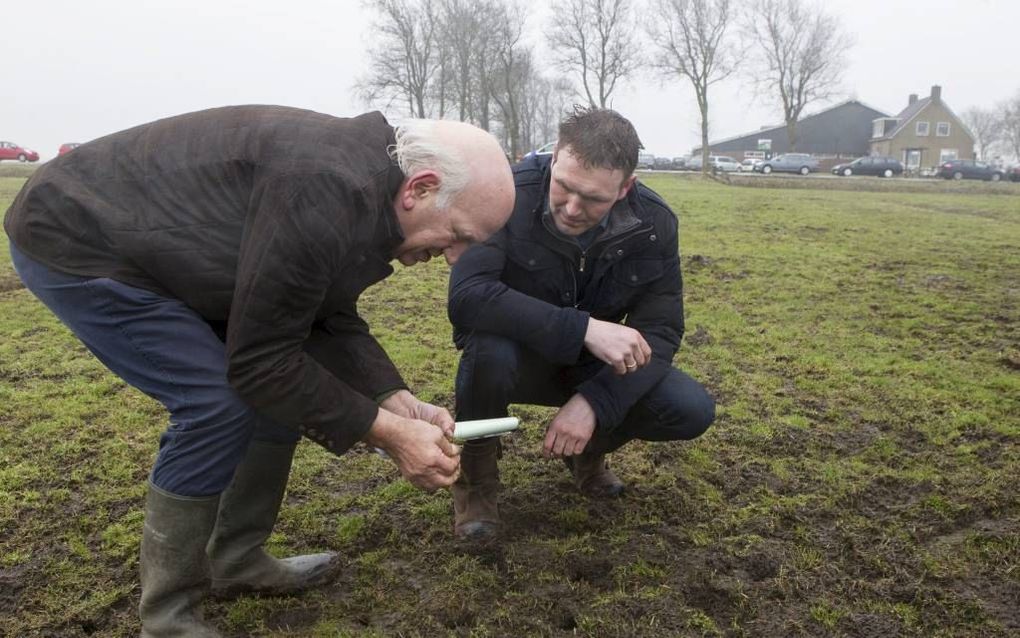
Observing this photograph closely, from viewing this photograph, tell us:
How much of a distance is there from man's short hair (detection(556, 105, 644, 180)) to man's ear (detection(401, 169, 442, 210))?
3.12ft

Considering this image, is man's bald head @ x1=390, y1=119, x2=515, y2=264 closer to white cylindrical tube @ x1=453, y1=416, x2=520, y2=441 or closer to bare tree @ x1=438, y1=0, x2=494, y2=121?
white cylindrical tube @ x1=453, y1=416, x2=520, y2=441

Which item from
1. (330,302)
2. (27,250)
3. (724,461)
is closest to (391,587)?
(330,302)

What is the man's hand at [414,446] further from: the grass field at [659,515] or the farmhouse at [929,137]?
the farmhouse at [929,137]

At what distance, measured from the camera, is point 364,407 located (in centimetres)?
247

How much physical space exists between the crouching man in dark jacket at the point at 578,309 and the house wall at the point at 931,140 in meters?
72.7

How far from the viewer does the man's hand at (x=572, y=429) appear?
10.7ft

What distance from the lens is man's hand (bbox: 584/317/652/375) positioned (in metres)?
3.20

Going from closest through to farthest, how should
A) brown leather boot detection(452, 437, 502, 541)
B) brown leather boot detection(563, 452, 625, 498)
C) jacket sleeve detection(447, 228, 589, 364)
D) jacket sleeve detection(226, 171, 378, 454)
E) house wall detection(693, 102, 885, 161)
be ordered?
jacket sleeve detection(226, 171, 378, 454) < jacket sleeve detection(447, 228, 589, 364) < brown leather boot detection(452, 437, 502, 541) < brown leather boot detection(563, 452, 625, 498) < house wall detection(693, 102, 885, 161)

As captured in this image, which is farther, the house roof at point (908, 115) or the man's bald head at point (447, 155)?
the house roof at point (908, 115)

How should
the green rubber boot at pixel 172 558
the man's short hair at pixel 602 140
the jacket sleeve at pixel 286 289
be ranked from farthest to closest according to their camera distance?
the man's short hair at pixel 602 140 → the green rubber boot at pixel 172 558 → the jacket sleeve at pixel 286 289

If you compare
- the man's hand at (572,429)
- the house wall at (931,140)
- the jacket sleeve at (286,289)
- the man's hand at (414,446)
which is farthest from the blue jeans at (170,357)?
the house wall at (931,140)

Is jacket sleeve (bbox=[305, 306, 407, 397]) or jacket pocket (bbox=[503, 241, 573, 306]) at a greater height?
jacket pocket (bbox=[503, 241, 573, 306])

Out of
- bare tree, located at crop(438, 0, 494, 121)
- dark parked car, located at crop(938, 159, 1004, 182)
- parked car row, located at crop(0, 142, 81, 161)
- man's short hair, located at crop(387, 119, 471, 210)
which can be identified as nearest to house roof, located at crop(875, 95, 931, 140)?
dark parked car, located at crop(938, 159, 1004, 182)

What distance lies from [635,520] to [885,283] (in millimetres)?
6551
